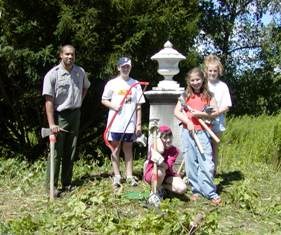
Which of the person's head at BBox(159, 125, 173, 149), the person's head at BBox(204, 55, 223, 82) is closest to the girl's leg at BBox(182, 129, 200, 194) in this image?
the person's head at BBox(159, 125, 173, 149)

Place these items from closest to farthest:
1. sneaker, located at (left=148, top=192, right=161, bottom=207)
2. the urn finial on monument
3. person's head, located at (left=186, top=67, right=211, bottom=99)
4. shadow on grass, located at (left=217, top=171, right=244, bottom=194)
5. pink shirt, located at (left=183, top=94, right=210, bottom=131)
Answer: sneaker, located at (left=148, top=192, right=161, bottom=207)
person's head, located at (left=186, top=67, right=211, bottom=99)
pink shirt, located at (left=183, top=94, right=210, bottom=131)
shadow on grass, located at (left=217, top=171, right=244, bottom=194)
the urn finial on monument

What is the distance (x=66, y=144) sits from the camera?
719 cm

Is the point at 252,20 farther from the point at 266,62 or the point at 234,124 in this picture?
the point at 234,124

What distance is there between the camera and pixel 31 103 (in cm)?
997

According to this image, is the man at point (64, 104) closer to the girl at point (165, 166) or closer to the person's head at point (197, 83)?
the girl at point (165, 166)

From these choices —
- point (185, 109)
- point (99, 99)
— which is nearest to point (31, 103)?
point (99, 99)

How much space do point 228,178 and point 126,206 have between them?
229cm

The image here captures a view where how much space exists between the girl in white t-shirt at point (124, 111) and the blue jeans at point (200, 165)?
64cm

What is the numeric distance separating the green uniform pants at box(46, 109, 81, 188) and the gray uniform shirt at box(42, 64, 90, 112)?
113mm

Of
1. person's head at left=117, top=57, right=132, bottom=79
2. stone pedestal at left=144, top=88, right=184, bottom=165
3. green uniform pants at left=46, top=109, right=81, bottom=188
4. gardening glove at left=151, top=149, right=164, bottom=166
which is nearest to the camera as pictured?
gardening glove at left=151, top=149, right=164, bottom=166

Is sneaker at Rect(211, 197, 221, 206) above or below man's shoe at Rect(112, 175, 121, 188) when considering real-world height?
below

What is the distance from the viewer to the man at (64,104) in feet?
22.5

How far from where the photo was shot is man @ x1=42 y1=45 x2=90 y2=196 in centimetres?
685

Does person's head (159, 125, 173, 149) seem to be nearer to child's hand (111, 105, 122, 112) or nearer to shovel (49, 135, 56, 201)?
child's hand (111, 105, 122, 112)
